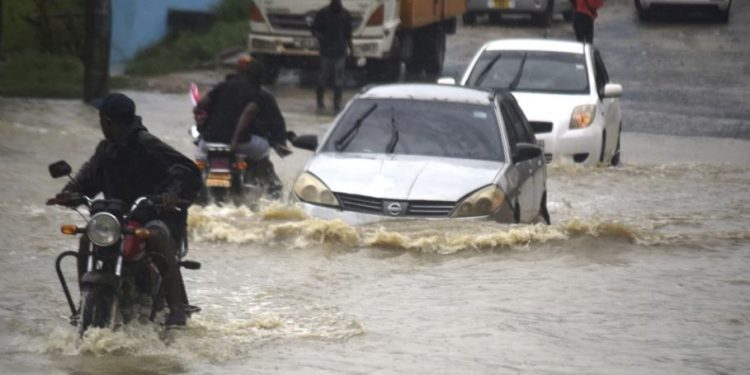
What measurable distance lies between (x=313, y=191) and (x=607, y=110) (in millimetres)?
8040

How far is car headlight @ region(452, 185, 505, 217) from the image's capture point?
1255 centimetres

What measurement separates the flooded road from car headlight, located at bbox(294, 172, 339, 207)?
0.18 m

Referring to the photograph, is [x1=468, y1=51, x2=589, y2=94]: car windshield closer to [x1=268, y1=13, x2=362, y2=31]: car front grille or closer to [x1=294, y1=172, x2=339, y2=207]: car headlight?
[x1=294, y1=172, x2=339, y2=207]: car headlight

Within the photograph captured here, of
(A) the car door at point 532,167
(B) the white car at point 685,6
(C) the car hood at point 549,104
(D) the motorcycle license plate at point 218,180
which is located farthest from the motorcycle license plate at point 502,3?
(D) the motorcycle license plate at point 218,180

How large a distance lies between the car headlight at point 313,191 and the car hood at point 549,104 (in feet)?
20.7

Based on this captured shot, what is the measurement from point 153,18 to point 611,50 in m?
9.52

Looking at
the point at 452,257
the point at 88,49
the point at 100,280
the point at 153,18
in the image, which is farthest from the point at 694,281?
the point at 153,18

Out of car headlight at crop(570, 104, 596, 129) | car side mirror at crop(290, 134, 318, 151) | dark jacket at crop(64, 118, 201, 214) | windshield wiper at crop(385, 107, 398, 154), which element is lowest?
car headlight at crop(570, 104, 596, 129)

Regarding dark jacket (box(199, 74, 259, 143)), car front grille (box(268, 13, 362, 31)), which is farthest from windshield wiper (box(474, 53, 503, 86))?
car front grille (box(268, 13, 362, 31))

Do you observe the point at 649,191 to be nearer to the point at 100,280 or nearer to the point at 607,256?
the point at 607,256

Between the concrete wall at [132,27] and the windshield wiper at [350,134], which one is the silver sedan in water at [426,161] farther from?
the concrete wall at [132,27]

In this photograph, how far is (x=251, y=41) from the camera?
27531 mm

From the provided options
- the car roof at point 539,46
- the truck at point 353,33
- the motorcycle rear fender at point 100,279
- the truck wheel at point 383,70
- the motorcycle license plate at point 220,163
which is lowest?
the truck wheel at point 383,70

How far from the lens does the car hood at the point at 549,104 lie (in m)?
18.9
